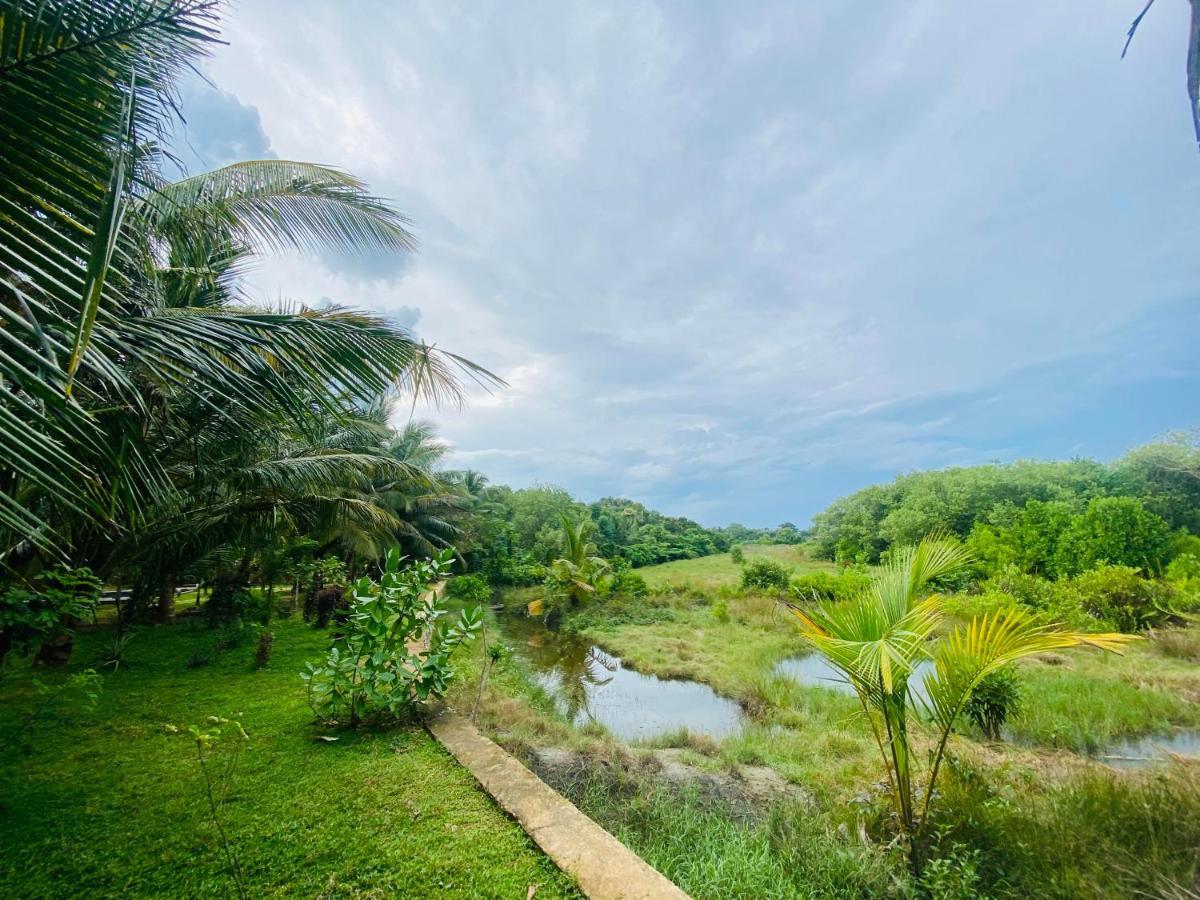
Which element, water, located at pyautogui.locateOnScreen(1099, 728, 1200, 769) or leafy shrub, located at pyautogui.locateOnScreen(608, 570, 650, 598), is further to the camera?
leafy shrub, located at pyautogui.locateOnScreen(608, 570, 650, 598)

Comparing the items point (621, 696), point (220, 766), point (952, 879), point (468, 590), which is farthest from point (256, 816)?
point (468, 590)

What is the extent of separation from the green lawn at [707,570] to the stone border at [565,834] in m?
13.6

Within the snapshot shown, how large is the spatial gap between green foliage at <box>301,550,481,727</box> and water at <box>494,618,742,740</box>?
7.71 feet

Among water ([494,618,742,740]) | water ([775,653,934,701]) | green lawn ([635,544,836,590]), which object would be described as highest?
green lawn ([635,544,836,590])

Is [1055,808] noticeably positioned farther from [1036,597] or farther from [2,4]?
[1036,597]

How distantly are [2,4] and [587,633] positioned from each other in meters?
11.5

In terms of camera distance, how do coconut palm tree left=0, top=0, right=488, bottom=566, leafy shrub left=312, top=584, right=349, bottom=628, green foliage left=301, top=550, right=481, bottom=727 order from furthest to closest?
1. leafy shrub left=312, top=584, right=349, bottom=628
2. green foliage left=301, top=550, right=481, bottom=727
3. coconut palm tree left=0, top=0, right=488, bottom=566

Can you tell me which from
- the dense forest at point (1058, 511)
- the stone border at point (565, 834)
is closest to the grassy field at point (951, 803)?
the stone border at point (565, 834)

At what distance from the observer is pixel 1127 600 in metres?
8.39

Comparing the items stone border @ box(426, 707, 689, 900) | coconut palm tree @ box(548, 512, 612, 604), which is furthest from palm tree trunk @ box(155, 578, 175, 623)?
coconut palm tree @ box(548, 512, 612, 604)

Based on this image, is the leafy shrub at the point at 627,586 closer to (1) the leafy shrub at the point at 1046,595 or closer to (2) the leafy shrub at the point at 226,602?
(1) the leafy shrub at the point at 1046,595

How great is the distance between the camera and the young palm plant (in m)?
2.28

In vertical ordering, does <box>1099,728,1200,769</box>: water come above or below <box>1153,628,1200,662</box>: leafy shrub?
below

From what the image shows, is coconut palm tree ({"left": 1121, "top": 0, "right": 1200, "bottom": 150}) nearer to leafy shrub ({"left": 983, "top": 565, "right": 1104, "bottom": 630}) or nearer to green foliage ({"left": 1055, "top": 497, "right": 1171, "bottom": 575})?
leafy shrub ({"left": 983, "top": 565, "right": 1104, "bottom": 630})
